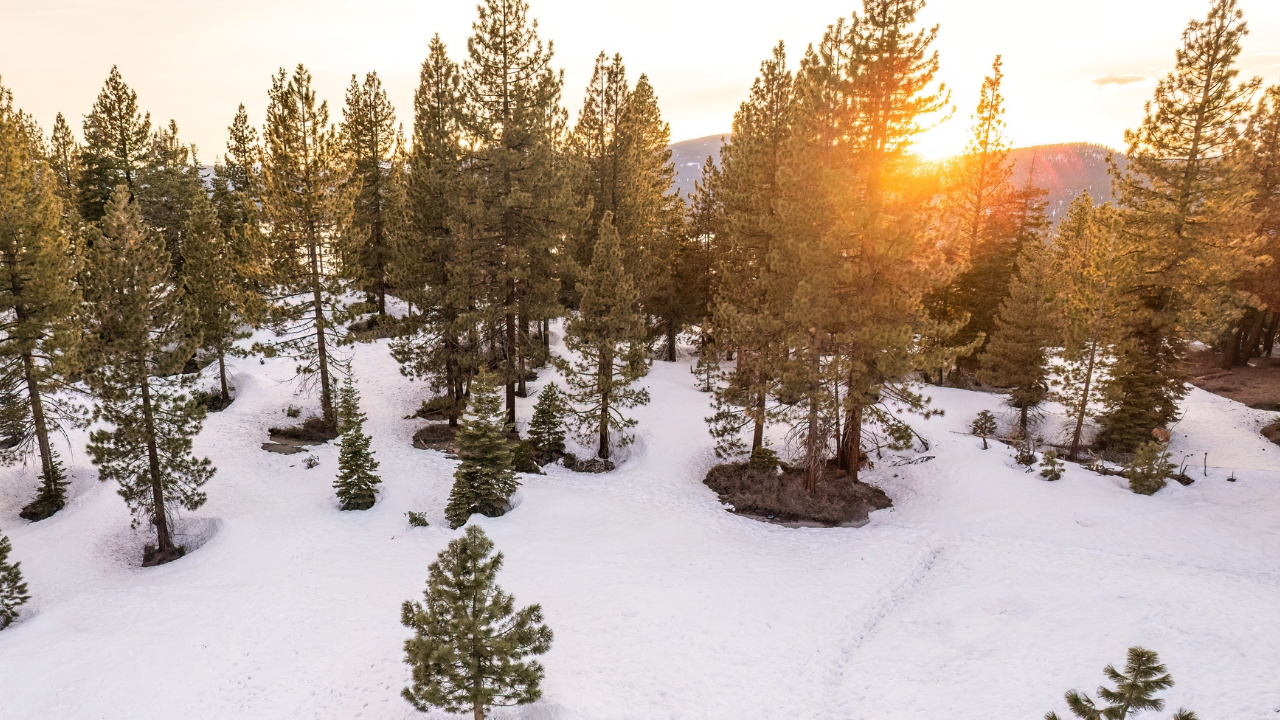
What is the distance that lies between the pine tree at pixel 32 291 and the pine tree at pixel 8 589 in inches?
225

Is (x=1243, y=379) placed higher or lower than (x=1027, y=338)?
lower

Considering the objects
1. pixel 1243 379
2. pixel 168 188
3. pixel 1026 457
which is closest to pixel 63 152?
pixel 168 188

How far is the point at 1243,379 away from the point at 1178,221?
16622 millimetres

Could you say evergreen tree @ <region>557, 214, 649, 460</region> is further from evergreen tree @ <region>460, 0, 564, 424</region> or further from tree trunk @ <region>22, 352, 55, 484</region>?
tree trunk @ <region>22, 352, 55, 484</region>

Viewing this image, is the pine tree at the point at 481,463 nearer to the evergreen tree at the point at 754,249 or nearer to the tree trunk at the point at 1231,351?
the evergreen tree at the point at 754,249

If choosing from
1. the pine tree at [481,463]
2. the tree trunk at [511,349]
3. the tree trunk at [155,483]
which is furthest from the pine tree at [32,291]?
the tree trunk at [511,349]

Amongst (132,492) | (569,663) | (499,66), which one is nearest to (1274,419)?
(569,663)

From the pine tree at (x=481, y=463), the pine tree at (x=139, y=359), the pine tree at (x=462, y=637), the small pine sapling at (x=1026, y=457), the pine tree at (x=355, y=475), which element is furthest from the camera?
the small pine sapling at (x=1026, y=457)

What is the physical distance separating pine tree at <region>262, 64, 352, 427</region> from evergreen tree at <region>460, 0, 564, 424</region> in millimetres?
4896

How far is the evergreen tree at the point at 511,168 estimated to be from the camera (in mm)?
21422

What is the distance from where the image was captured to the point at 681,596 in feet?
46.8

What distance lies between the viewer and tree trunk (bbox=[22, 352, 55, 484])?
17484 mm

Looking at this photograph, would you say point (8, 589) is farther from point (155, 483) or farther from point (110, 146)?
point (110, 146)

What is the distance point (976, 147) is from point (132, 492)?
45.4m
